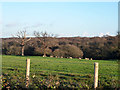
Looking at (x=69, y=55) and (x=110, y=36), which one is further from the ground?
(x=110, y=36)

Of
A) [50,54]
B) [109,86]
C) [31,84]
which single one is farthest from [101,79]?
[50,54]

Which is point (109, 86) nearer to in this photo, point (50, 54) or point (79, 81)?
point (79, 81)

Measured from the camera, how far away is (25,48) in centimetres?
4150

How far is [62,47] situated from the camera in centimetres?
3650

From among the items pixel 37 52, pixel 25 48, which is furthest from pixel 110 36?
pixel 25 48

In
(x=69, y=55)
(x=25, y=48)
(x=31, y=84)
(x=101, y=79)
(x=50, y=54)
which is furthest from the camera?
(x=25, y=48)

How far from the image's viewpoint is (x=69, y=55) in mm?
35750

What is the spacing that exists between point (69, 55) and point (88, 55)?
3208 mm

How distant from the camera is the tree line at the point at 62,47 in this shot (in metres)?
34.2

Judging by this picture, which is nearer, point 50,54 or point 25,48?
point 50,54

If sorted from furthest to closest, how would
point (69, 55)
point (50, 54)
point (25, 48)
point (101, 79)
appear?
point (25, 48) → point (50, 54) → point (69, 55) → point (101, 79)

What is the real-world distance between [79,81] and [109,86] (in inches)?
55.3

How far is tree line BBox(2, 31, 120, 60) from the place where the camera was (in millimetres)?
34188

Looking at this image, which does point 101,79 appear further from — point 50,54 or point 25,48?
point 25,48
